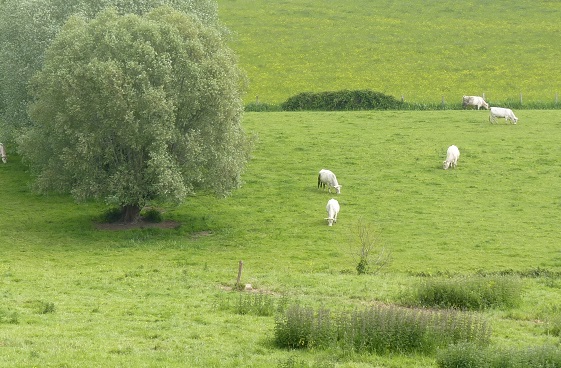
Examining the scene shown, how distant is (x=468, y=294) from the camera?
28.3 meters

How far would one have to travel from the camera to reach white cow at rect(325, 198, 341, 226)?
43.4 meters

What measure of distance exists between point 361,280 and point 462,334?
389 inches

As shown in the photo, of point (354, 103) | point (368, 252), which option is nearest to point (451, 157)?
point (368, 252)

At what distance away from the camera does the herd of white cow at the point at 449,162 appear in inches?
1731

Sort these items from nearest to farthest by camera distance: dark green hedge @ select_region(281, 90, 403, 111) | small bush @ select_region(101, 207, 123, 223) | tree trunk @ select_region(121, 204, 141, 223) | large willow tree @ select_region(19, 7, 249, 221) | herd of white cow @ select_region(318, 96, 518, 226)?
large willow tree @ select_region(19, 7, 249, 221), herd of white cow @ select_region(318, 96, 518, 226), tree trunk @ select_region(121, 204, 141, 223), small bush @ select_region(101, 207, 123, 223), dark green hedge @ select_region(281, 90, 403, 111)

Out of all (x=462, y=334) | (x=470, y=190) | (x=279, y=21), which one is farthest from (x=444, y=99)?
(x=462, y=334)

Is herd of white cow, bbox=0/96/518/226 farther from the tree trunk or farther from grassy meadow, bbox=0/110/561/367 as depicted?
the tree trunk

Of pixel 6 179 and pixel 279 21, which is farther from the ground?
pixel 279 21

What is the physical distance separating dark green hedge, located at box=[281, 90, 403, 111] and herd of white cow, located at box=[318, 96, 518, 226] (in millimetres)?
5884

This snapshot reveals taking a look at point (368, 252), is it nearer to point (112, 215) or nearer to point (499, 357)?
point (112, 215)

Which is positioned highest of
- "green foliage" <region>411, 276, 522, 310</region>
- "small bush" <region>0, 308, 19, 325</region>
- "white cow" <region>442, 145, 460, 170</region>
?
"white cow" <region>442, 145, 460, 170</region>

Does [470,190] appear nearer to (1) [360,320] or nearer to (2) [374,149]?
(2) [374,149]

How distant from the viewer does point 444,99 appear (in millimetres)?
73250

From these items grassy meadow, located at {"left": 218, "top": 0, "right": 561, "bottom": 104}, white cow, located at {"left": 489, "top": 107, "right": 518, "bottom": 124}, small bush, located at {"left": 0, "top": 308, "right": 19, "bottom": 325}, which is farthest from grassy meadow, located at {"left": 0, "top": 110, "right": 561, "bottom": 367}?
grassy meadow, located at {"left": 218, "top": 0, "right": 561, "bottom": 104}
